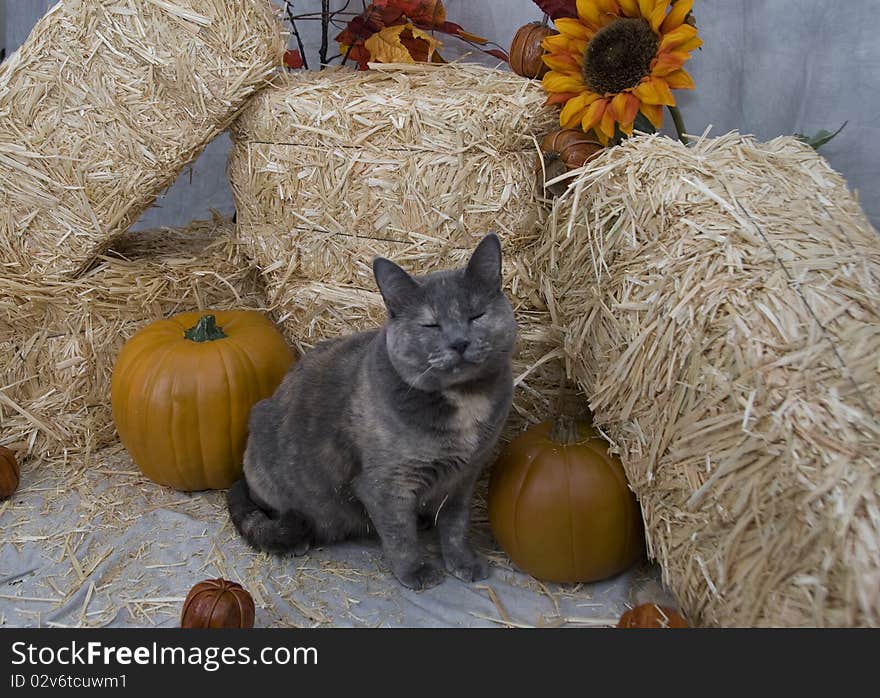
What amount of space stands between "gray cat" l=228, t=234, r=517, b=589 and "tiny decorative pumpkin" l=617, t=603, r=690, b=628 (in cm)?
44

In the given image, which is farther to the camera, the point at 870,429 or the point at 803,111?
the point at 803,111

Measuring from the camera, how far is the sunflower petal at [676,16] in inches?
82.0

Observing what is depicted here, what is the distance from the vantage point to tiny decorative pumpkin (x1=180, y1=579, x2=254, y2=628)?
1749 mm

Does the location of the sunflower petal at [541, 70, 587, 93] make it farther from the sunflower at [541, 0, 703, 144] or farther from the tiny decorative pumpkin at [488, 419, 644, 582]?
the tiny decorative pumpkin at [488, 419, 644, 582]

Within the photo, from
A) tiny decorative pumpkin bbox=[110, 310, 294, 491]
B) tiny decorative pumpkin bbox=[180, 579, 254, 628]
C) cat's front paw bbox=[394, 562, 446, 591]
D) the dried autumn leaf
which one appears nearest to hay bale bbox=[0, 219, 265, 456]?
tiny decorative pumpkin bbox=[110, 310, 294, 491]

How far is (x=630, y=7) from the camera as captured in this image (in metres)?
2.14

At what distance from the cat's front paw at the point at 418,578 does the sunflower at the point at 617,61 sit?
1.20 m

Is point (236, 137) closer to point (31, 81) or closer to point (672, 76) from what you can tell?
point (31, 81)

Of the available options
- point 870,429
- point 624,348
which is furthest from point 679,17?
point 870,429

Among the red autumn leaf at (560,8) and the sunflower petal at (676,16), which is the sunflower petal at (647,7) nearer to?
the sunflower petal at (676,16)

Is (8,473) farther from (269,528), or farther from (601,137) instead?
(601,137)

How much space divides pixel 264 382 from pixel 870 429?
1635 millimetres

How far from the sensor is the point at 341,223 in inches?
90.7
